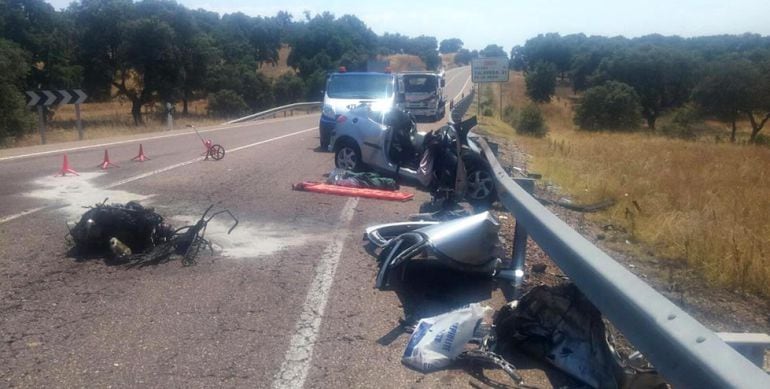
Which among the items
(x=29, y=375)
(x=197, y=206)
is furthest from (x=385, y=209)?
(x=29, y=375)

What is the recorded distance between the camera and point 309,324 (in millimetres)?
4824

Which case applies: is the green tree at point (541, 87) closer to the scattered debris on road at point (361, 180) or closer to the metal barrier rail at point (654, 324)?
the scattered debris on road at point (361, 180)

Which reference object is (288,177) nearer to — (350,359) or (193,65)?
(350,359)

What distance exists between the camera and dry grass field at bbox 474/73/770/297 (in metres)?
6.97

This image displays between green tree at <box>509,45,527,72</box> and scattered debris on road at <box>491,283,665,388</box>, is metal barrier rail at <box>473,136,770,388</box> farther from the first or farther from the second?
green tree at <box>509,45,527,72</box>

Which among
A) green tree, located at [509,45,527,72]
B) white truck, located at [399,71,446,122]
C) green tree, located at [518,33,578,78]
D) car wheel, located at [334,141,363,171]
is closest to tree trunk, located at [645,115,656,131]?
white truck, located at [399,71,446,122]

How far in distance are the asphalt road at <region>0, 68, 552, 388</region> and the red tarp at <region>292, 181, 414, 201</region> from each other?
0.41 metres

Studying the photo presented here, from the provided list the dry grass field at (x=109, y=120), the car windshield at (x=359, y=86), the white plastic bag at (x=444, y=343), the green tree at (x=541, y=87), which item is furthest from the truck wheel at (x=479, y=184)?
the green tree at (x=541, y=87)

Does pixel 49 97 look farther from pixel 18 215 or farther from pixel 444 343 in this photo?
pixel 444 343

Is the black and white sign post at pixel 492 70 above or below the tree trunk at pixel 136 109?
above

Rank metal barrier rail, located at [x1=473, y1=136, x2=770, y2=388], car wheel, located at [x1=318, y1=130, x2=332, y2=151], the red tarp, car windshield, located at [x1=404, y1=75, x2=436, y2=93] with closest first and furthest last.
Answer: metal barrier rail, located at [x1=473, y1=136, x2=770, y2=388]
the red tarp
car wheel, located at [x1=318, y1=130, x2=332, y2=151]
car windshield, located at [x1=404, y1=75, x2=436, y2=93]

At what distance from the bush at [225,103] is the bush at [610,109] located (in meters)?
26.7

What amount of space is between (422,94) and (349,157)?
19.5 meters

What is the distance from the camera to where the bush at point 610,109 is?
51.9m
